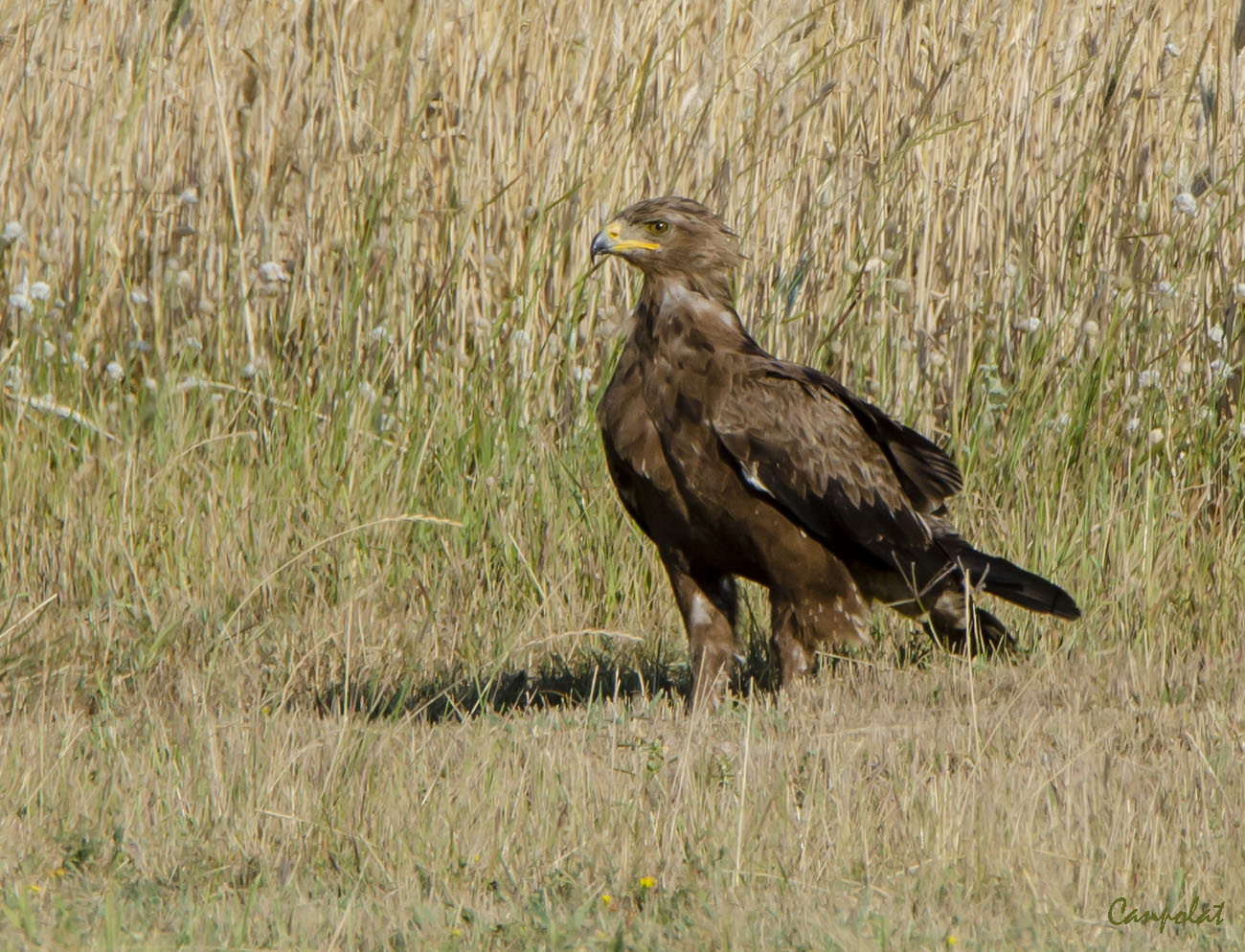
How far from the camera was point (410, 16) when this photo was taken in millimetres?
5688

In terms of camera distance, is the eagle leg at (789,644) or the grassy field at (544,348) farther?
the eagle leg at (789,644)

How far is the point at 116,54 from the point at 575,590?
263 cm

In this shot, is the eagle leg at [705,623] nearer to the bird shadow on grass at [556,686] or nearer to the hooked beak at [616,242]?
the bird shadow on grass at [556,686]

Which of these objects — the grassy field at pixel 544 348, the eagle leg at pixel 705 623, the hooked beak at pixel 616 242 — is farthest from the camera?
the hooked beak at pixel 616 242

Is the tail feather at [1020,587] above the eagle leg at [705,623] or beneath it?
above

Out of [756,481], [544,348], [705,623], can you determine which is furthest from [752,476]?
[544,348]

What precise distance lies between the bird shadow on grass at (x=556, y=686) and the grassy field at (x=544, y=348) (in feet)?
0.09

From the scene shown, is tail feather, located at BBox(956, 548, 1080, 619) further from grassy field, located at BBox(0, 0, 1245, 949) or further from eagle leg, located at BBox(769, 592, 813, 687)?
eagle leg, located at BBox(769, 592, 813, 687)

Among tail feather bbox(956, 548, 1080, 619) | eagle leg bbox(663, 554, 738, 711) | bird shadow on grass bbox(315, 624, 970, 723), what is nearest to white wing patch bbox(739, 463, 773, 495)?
eagle leg bbox(663, 554, 738, 711)

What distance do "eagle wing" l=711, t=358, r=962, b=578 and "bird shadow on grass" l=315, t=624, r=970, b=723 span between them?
358 millimetres

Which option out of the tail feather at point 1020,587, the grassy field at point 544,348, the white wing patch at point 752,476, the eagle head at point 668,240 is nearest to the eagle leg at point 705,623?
the grassy field at point 544,348

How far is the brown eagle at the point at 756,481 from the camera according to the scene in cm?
433

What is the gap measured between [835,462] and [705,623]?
56 centimetres

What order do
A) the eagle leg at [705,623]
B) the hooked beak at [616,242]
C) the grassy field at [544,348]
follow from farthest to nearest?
the hooked beak at [616,242] < the eagle leg at [705,623] < the grassy field at [544,348]
